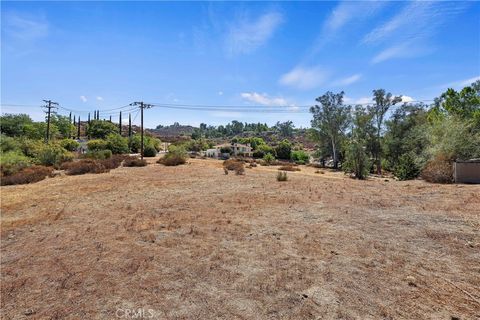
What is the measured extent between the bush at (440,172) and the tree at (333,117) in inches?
999

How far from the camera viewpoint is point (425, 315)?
3463mm

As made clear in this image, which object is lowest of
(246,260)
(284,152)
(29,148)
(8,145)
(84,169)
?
(246,260)

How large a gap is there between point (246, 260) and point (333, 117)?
1689 inches

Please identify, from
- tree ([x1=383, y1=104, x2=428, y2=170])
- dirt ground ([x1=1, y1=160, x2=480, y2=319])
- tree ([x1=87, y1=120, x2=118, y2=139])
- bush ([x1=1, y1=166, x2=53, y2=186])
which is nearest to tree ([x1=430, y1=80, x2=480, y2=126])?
tree ([x1=383, y1=104, x2=428, y2=170])

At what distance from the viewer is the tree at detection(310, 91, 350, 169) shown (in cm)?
4397

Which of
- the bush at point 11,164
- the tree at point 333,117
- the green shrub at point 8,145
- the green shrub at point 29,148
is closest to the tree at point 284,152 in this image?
the tree at point 333,117

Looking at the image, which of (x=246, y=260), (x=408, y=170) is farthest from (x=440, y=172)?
(x=246, y=260)

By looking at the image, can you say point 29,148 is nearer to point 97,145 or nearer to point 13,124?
point 97,145

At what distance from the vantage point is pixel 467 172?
1512cm

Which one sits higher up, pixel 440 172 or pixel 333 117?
pixel 333 117

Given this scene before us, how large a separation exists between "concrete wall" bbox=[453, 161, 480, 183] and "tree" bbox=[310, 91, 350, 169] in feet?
91.8

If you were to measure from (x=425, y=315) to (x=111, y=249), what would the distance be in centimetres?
596

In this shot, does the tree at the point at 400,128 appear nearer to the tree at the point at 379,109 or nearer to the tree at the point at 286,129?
the tree at the point at 379,109

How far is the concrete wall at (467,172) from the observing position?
14.9 m
